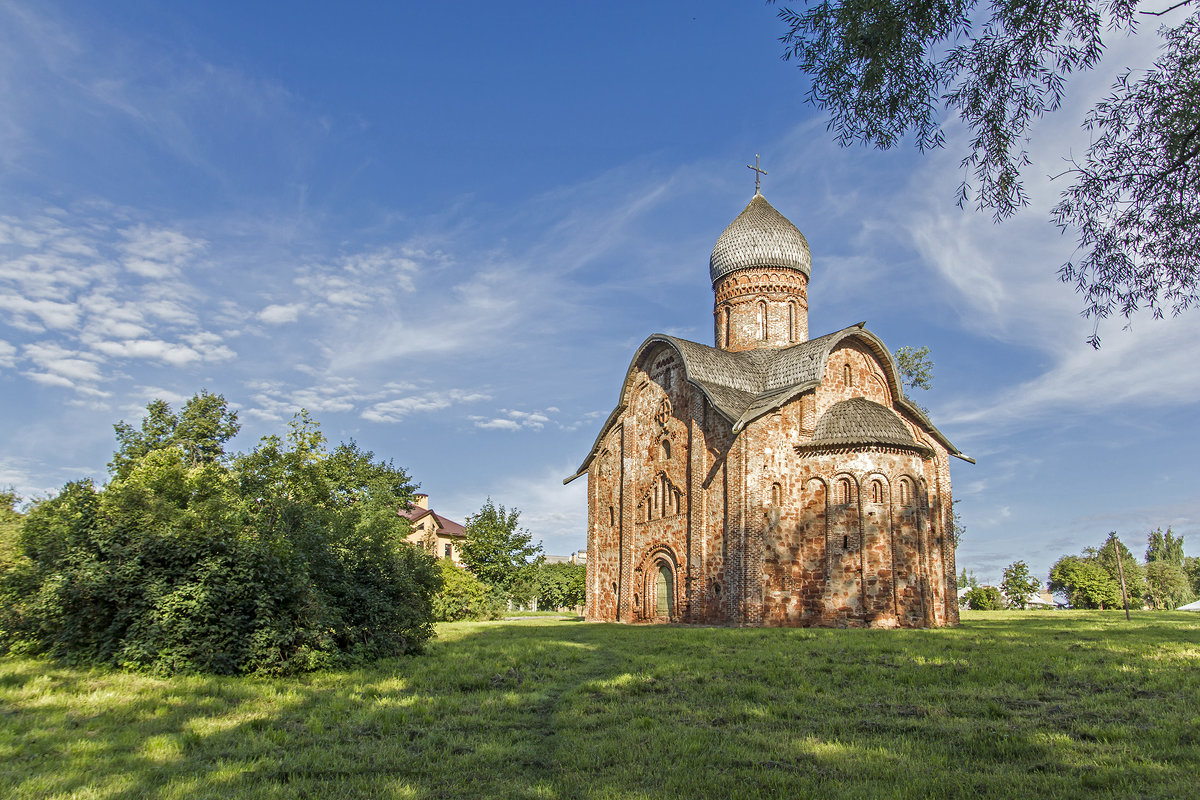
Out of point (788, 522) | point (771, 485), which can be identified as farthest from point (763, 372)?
point (788, 522)

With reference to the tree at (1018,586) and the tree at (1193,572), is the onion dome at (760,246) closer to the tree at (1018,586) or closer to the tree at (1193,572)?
the tree at (1018,586)

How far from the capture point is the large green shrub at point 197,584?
10859 millimetres

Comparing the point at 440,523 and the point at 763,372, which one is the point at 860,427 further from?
the point at 440,523

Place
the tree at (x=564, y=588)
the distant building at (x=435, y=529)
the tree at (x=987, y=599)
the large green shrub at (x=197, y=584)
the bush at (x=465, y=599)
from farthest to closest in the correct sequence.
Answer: the distant building at (x=435, y=529) < the tree at (x=564, y=588) < the tree at (x=987, y=599) < the bush at (x=465, y=599) < the large green shrub at (x=197, y=584)

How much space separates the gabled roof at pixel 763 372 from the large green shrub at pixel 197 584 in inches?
529

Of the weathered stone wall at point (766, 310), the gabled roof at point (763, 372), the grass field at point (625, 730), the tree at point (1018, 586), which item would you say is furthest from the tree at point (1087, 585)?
the grass field at point (625, 730)

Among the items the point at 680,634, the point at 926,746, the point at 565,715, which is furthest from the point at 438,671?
the point at 680,634

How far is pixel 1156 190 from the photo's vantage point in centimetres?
767

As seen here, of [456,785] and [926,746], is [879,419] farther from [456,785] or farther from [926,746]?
[456,785]

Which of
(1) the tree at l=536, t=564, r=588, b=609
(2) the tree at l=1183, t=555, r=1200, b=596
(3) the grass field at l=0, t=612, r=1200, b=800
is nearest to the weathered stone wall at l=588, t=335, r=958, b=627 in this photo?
(3) the grass field at l=0, t=612, r=1200, b=800

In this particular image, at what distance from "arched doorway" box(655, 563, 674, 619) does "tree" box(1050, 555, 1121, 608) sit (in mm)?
36537

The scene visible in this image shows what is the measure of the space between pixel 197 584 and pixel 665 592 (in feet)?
58.7

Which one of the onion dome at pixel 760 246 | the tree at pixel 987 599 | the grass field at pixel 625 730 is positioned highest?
the onion dome at pixel 760 246

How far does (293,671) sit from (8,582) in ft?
17.8
